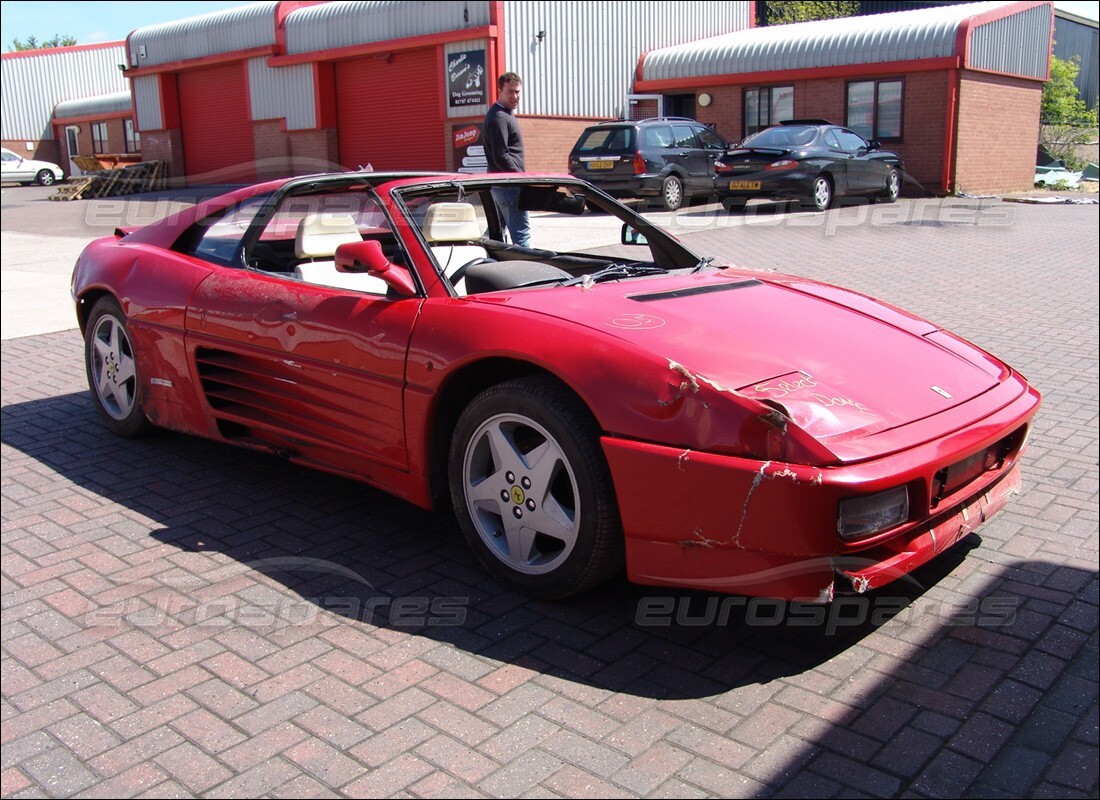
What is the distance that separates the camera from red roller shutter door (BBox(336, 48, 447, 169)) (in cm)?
2420

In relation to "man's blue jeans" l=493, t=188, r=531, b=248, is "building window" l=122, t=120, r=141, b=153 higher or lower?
higher

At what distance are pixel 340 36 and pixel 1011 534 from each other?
81.1ft

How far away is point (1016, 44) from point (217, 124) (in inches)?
869

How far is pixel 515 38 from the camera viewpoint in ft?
74.0

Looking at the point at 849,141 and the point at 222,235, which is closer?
the point at 222,235

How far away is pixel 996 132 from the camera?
24.1m

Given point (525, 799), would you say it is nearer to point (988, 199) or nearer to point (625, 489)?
point (625, 489)

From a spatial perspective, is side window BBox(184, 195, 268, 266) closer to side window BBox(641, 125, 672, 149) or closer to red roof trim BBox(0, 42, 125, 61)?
side window BBox(641, 125, 672, 149)

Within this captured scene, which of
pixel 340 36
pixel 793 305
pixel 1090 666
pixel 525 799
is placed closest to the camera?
pixel 525 799

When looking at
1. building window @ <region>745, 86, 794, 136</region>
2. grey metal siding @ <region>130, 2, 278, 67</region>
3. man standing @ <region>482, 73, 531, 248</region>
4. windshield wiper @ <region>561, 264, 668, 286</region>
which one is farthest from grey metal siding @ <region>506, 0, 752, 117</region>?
windshield wiper @ <region>561, 264, 668, 286</region>

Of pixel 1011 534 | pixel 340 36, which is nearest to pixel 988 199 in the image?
pixel 340 36

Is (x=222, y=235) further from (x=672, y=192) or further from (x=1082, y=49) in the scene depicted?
(x=1082, y=49)

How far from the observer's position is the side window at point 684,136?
18.2 metres

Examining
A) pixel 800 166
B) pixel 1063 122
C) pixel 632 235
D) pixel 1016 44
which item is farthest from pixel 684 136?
pixel 1063 122
